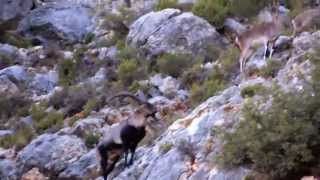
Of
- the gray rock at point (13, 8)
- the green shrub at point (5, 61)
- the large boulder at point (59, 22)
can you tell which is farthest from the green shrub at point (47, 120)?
the gray rock at point (13, 8)

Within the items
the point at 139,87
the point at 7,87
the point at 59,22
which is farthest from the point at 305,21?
the point at 59,22

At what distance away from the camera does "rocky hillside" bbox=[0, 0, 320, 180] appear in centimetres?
995

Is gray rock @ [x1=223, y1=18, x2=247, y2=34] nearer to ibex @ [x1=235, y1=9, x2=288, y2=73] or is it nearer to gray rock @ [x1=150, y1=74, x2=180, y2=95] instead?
gray rock @ [x1=150, y1=74, x2=180, y2=95]

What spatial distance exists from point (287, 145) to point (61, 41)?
15.9 meters

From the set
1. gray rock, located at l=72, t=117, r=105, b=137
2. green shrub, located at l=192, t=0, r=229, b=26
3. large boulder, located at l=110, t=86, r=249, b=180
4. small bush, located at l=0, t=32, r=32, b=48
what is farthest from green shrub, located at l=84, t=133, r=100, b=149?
small bush, located at l=0, t=32, r=32, b=48

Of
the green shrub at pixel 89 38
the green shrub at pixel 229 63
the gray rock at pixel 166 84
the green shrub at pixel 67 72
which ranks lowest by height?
the green shrub at pixel 89 38

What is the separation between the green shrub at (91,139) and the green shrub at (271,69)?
371cm

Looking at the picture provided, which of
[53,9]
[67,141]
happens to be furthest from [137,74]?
[53,9]

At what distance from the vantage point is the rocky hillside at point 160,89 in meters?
9.95

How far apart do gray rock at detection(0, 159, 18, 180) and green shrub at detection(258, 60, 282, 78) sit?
5.46 metres

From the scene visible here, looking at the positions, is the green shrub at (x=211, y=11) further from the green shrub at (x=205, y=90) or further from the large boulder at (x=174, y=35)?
the green shrub at (x=205, y=90)

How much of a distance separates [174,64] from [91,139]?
12.5 feet

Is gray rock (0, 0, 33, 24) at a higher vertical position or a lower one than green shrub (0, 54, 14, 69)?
lower

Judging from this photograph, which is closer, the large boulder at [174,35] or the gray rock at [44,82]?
the large boulder at [174,35]
